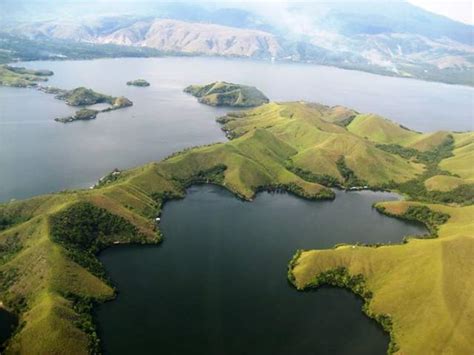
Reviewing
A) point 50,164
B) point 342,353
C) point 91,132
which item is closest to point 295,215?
point 342,353

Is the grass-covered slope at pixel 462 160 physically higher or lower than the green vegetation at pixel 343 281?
higher

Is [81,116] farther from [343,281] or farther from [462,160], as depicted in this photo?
[462,160]

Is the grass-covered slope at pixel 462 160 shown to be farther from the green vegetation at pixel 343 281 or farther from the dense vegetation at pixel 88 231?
the dense vegetation at pixel 88 231

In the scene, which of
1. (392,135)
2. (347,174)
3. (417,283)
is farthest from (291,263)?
(392,135)

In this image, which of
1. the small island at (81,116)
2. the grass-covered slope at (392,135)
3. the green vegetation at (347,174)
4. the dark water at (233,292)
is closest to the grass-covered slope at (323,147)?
the green vegetation at (347,174)

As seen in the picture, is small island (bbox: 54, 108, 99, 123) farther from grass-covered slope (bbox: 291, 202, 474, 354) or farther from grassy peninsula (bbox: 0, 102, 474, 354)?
grass-covered slope (bbox: 291, 202, 474, 354)

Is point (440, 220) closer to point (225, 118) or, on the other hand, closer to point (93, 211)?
point (93, 211)
